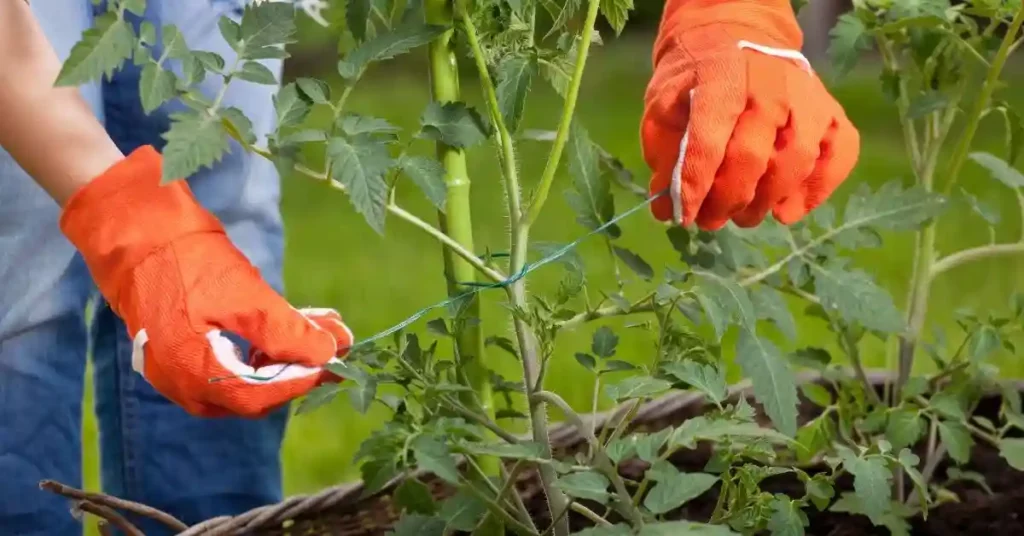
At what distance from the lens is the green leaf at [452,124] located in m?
0.62

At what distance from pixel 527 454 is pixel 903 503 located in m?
0.54

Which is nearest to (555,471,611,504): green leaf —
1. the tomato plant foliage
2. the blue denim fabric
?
the tomato plant foliage

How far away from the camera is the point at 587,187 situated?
0.68m

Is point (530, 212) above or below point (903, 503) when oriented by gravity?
above

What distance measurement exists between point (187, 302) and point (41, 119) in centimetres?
23

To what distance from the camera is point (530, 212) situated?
0.64m

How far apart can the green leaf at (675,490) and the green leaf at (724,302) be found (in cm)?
10

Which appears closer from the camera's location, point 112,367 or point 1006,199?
point 112,367

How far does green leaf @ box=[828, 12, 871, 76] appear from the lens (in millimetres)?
810

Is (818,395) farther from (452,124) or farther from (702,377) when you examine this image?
(452,124)

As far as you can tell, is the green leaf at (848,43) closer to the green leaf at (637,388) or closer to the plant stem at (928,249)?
the plant stem at (928,249)

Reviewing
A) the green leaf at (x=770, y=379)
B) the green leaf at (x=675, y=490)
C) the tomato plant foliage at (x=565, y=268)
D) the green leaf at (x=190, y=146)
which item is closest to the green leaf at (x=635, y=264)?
the tomato plant foliage at (x=565, y=268)

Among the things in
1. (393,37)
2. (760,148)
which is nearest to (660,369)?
(760,148)

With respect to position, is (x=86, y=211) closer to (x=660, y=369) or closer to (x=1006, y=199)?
(x=660, y=369)
